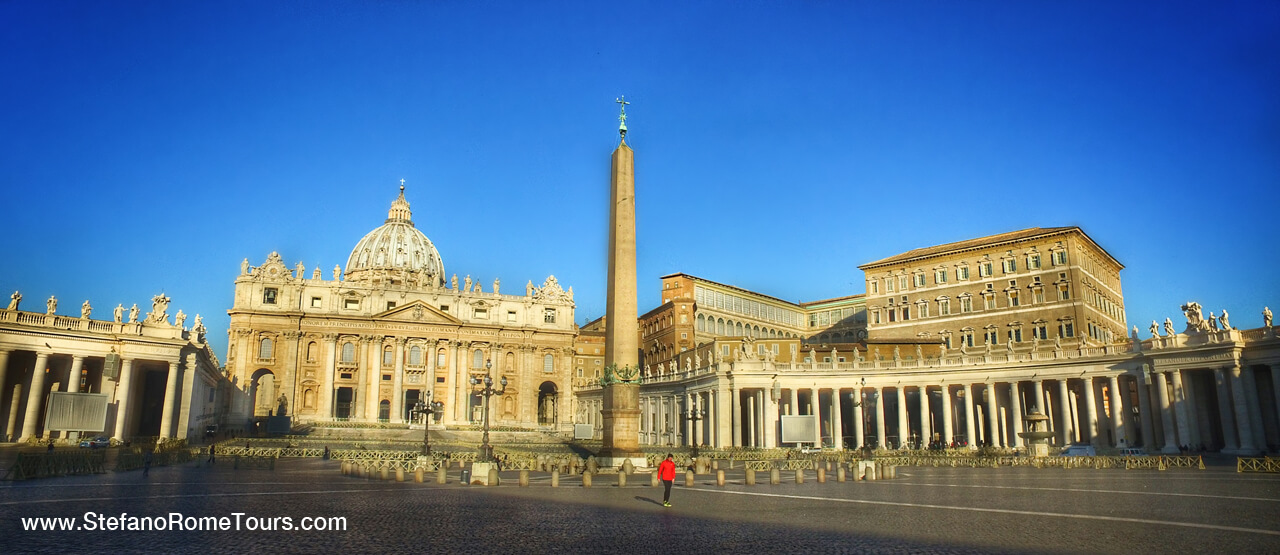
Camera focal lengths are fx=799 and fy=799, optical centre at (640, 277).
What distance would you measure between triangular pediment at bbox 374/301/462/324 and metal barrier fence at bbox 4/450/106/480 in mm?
59852

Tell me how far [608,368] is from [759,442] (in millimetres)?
29880

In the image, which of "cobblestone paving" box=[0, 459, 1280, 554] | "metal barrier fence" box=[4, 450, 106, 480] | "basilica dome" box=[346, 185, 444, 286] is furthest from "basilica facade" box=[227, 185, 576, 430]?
"cobblestone paving" box=[0, 459, 1280, 554]

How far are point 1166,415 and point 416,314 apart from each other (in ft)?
223

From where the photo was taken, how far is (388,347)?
8569 centimetres

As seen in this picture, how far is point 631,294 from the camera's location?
26.7 meters

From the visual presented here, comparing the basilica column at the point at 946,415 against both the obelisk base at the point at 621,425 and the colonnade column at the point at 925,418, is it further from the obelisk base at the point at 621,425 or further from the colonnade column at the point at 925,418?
the obelisk base at the point at 621,425

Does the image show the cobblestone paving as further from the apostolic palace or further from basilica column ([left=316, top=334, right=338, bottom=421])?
basilica column ([left=316, top=334, right=338, bottom=421])

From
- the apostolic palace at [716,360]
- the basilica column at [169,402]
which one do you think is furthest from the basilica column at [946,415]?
the basilica column at [169,402]

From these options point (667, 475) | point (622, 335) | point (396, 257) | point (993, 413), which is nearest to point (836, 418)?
point (993, 413)

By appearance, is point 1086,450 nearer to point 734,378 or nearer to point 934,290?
point 734,378

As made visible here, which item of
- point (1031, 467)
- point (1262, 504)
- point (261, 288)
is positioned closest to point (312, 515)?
point (1262, 504)

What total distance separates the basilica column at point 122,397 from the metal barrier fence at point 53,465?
15890 millimetres

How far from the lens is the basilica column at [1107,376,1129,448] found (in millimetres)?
45969

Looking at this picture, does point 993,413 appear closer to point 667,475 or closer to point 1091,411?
point 1091,411
